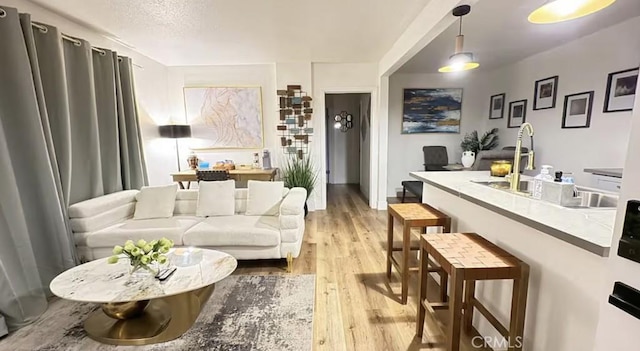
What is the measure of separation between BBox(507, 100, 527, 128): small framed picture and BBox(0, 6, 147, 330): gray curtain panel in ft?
19.2

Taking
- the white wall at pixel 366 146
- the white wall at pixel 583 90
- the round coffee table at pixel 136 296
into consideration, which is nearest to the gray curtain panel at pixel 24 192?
the round coffee table at pixel 136 296

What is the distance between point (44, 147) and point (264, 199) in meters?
1.90

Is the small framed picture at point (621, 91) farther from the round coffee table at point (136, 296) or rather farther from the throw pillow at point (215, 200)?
the throw pillow at point (215, 200)

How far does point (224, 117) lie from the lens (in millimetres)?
4684

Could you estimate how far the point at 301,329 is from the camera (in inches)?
75.1

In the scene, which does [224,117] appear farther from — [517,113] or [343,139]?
[517,113]

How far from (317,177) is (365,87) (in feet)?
5.67

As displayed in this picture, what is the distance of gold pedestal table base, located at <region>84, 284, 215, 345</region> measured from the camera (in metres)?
1.79

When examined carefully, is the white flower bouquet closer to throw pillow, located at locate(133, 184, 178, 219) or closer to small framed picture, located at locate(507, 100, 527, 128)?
throw pillow, located at locate(133, 184, 178, 219)

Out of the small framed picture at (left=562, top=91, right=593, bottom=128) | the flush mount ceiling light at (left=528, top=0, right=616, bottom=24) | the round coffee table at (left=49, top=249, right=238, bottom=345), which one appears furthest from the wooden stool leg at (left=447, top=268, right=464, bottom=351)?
the small framed picture at (left=562, top=91, right=593, bottom=128)

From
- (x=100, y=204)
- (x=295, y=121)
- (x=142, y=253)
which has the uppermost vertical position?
(x=295, y=121)

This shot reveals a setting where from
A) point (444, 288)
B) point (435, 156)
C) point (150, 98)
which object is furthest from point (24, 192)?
point (435, 156)

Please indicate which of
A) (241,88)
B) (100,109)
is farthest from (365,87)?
(100,109)

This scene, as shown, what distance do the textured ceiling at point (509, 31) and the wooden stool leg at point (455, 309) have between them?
2416 millimetres
